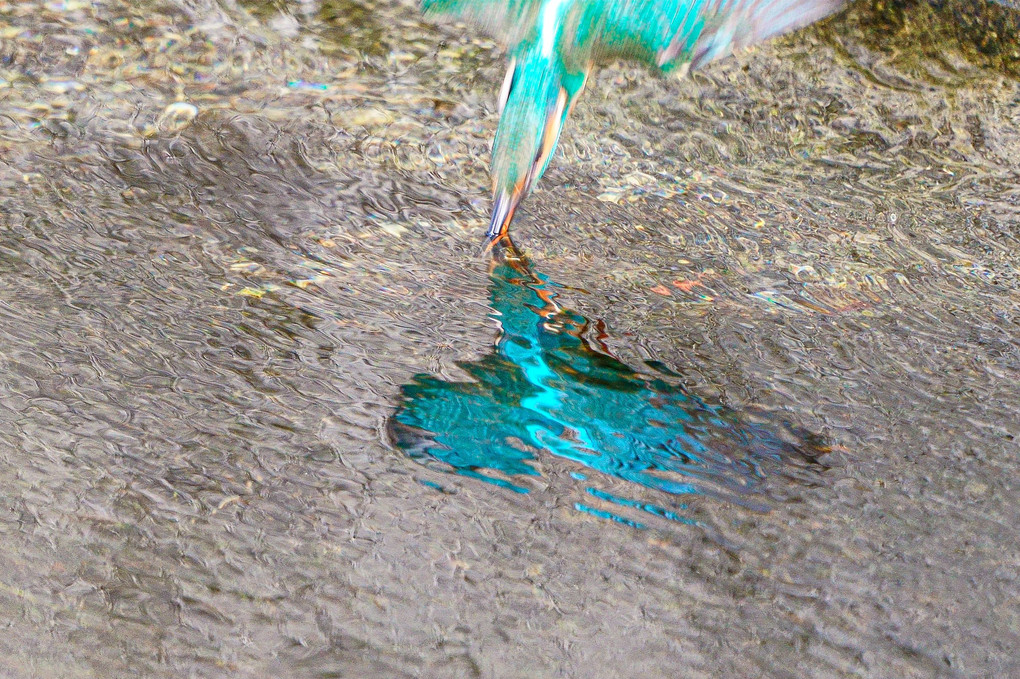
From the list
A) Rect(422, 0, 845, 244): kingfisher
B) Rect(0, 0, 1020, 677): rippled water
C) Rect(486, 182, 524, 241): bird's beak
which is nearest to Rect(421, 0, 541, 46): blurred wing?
Rect(422, 0, 845, 244): kingfisher

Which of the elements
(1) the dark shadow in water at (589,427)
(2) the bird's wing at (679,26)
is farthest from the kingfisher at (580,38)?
(1) the dark shadow in water at (589,427)

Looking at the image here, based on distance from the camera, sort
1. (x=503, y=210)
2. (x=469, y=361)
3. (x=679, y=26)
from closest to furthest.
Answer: (x=679, y=26) → (x=469, y=361) → (x=503, y=210)

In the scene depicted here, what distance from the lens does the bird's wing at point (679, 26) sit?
1.40 metres

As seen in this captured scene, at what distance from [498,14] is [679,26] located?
25 centimetres

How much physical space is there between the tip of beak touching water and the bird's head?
25 millimetres

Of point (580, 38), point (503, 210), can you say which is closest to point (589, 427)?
point (503, 210)

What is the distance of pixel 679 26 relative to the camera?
141 cm

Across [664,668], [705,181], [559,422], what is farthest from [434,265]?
[664,668]

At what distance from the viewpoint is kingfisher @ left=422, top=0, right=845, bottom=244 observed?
1406 mm

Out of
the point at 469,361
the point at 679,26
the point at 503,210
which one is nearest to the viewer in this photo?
the point at 679,26

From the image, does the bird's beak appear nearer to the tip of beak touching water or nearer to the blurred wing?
the tip of beak touching water

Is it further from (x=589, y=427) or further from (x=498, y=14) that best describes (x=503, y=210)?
(x=589, y=427)

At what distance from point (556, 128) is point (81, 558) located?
841 mm

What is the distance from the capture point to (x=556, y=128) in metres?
1.50
